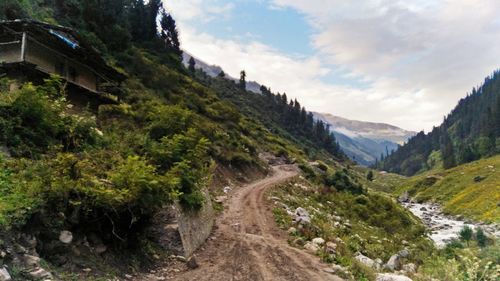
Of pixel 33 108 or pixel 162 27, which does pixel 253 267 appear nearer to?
pixel 33 108

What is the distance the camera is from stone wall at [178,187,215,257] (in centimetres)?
1435

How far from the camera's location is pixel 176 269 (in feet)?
40.8

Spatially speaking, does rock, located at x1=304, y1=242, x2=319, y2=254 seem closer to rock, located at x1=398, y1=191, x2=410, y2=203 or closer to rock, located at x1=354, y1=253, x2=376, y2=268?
rock, located at x1=354, y1=253, x2=376, y2=268

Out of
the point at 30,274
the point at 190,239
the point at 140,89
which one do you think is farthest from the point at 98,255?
the point at 140,89

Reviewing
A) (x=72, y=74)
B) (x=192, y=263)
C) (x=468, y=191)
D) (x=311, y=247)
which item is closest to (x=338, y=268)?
(x=311, y=247)

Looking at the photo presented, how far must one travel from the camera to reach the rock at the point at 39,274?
7672mm

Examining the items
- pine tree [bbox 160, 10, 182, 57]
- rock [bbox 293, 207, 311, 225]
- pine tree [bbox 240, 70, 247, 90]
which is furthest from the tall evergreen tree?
rock [bbox 293, 207, 311, 225]

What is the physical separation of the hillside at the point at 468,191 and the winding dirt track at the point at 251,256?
49328mm

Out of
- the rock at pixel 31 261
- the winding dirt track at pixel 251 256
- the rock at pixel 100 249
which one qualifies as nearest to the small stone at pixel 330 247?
the winding dirt track at pixel 251 256

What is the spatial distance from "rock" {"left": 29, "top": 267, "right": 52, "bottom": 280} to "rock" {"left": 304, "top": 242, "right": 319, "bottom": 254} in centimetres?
1169

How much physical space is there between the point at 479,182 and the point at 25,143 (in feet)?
360

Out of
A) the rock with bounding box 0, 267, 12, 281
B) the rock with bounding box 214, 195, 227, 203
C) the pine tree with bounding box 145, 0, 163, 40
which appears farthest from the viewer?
the pine tree with bounding box 145, 0, 163, 40

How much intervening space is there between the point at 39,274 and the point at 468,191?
104 m

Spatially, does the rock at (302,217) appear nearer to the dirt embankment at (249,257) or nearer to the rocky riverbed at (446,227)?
the dirt embankment at (249,257)
